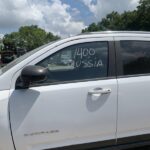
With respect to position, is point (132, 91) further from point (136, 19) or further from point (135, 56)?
point (136, 19)

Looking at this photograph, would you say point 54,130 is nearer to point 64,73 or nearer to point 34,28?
point 64,73

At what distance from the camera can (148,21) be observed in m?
79.0

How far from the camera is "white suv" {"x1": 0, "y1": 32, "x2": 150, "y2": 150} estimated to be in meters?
3.98

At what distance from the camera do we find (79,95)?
4.16m

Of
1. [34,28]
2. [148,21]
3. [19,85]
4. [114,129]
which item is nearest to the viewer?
[19,85]

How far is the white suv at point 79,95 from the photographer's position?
3.98 metres

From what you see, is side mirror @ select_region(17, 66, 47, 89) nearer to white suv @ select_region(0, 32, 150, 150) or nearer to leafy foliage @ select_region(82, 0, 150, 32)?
white suv @ select_region(0, 32, 150, 150)

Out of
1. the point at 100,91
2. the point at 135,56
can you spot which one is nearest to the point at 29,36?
the point at 135,56

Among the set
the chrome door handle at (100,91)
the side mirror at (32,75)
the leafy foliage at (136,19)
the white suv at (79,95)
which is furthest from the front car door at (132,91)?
the leafy foliage at (136,19)

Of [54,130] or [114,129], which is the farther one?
[114,129]

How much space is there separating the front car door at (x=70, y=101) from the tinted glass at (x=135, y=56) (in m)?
0.18

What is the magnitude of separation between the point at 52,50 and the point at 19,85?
0.54 m

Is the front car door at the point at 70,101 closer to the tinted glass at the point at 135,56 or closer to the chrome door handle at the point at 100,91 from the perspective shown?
the chrome door handle at the point at 100,91

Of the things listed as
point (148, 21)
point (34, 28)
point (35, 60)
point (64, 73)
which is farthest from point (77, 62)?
point (34, 28)
